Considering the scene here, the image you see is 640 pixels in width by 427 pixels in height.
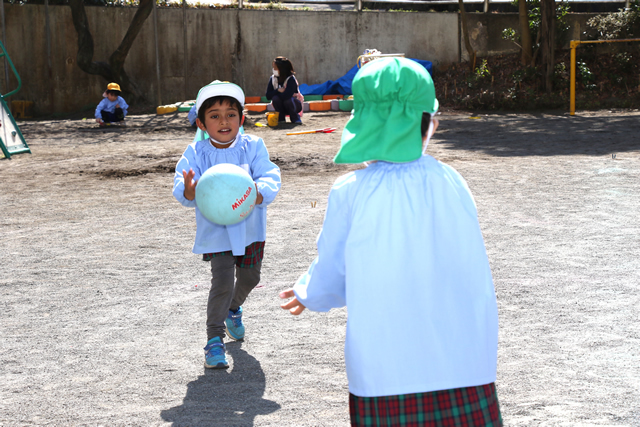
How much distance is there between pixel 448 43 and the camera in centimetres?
2127

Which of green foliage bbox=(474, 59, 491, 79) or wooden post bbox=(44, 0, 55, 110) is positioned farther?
green foliage bbox=(474, 59, 491, 79)

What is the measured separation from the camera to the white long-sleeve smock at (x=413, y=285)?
6.62 feet

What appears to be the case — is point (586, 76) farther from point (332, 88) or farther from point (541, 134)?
point (332, 88)

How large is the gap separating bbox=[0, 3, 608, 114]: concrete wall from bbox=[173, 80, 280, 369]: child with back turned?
16478 millimetres

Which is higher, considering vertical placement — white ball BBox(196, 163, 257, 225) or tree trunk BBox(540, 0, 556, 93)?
tree trunk BBox(540, 0, 556, 93)

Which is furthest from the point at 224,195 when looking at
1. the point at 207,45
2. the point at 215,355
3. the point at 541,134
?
the point at 207,45

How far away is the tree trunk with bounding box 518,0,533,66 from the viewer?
18.1 m

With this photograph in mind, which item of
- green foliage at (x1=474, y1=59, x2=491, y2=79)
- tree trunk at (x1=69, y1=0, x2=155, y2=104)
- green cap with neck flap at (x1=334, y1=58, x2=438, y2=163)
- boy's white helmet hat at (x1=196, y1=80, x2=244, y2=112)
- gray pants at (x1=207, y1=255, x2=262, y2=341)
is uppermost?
tree trunk at (x1=69, y1=0, x2=155, y2=104)

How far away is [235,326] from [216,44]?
57.8ft

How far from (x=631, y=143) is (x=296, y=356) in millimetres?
9337

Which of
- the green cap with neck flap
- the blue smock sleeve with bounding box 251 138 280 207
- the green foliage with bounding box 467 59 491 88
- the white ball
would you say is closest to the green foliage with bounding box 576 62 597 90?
the green foliage with bounding box 467 59 491 88

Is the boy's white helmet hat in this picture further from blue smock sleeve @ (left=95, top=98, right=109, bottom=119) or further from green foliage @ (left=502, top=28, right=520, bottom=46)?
green foliage @ (left=502, top=28, right=520, bottom=46)

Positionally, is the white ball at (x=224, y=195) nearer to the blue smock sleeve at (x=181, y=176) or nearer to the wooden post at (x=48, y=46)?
the blue smock sleeve at (x=181, y=176)

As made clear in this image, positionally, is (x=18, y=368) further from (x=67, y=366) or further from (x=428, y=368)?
(x=428, y=368)
